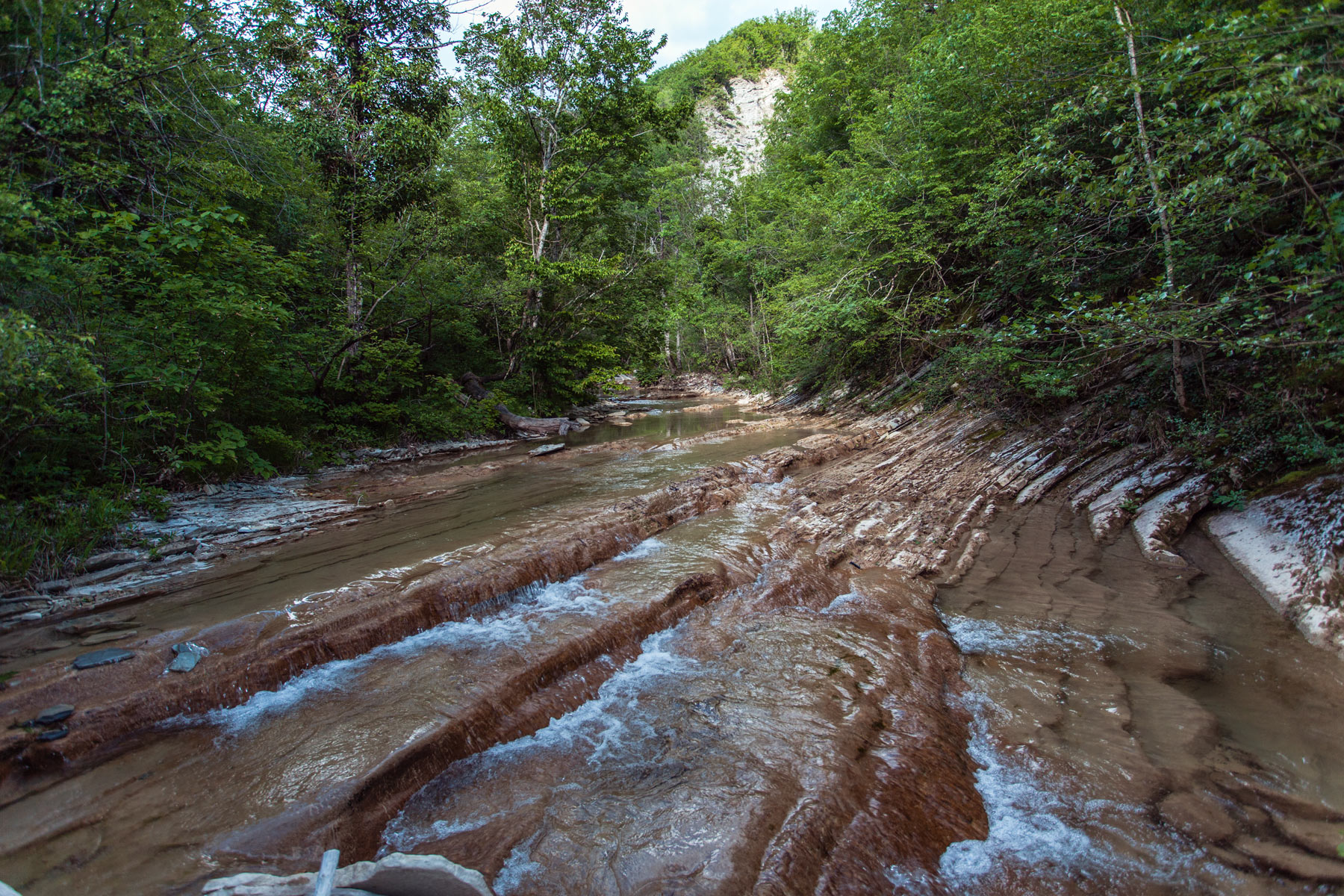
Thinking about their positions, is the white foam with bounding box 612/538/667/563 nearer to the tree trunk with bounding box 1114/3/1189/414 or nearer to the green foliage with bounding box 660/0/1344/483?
the green foliage with bounding box 660/0/1344/483

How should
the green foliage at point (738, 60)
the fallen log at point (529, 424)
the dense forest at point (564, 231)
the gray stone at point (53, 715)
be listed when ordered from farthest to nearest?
the green foliage at point (738, 60) < the fallen log at point (529, 424) < the dense forest at point (564, 231) < the gray stone at point (53, 715)

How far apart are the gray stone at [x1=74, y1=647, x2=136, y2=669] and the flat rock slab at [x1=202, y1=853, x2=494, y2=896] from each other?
2602mm

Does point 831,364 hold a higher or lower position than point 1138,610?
higher

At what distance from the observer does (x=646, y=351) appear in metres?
20.2

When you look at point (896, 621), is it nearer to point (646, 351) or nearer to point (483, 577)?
point (483, 577)

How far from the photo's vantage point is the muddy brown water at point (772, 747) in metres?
2.35

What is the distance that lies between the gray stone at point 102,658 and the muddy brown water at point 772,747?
0.68m

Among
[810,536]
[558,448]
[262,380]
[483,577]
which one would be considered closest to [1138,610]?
[810,536]

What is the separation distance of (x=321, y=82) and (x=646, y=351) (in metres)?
12.1

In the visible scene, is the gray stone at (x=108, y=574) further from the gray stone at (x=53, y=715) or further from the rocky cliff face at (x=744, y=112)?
the rocky cliff face at (x=744, y=112)

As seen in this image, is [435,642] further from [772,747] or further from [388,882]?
[772,747]

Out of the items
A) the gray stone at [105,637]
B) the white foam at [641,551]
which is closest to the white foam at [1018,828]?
the white foam at [641,551]

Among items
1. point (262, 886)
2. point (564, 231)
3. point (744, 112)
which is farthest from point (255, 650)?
point (744, 112)

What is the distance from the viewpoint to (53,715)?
9.70 feet
